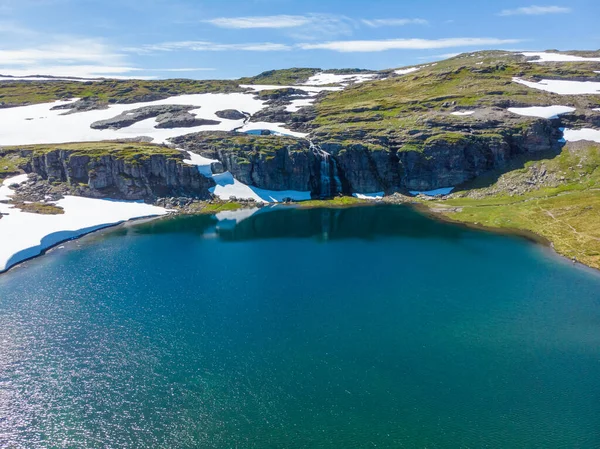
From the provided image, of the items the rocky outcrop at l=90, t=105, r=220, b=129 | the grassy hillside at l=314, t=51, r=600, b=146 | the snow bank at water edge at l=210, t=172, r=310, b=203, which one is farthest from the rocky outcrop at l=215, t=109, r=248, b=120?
the snow bank at water edge at l=210, t=172, r=310, b=203

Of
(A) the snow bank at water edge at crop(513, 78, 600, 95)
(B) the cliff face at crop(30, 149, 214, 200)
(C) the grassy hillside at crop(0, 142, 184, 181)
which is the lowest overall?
(B) the cliff face at crop(30, 149, 214, 200)

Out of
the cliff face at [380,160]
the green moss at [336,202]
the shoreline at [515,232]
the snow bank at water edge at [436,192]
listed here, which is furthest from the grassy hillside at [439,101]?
the shoreline at [515,232]

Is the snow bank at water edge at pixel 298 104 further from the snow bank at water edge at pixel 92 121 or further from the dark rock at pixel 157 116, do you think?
the dark rock at pixel 157 116

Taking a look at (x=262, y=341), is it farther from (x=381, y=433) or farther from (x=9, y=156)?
(x=9, y=156)

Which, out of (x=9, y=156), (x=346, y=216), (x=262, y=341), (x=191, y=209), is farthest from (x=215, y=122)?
(x=262, y=341)

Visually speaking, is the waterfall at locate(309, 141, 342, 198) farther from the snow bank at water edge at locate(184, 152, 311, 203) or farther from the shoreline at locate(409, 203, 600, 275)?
the shoreline at locate(409, 203, 600, 275)

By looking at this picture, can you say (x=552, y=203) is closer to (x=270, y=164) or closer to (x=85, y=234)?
(x=270, y=164)
